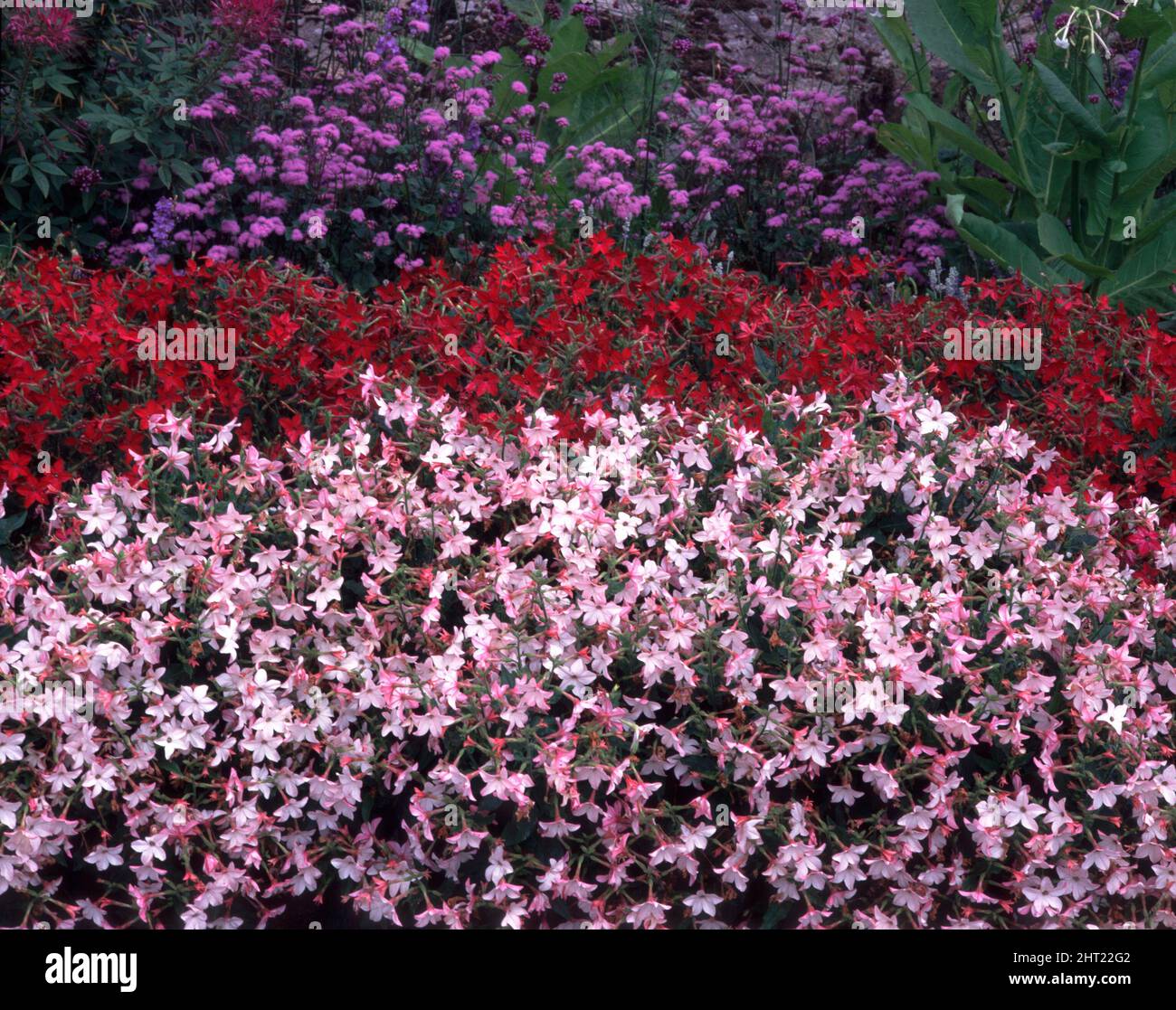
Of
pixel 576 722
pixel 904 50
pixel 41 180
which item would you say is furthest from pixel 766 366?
pixel 904 50

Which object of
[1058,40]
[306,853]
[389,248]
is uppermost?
[1058,40]

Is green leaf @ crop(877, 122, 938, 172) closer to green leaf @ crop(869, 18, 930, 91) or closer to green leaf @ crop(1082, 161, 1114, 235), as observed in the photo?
green leaf @ crop(869, 18, 930, 91)

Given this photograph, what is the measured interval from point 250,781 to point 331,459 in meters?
0.71

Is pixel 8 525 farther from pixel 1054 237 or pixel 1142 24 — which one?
pixel 1142 24

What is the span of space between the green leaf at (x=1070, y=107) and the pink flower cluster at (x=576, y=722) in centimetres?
244

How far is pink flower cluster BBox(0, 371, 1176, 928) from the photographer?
2229 mm

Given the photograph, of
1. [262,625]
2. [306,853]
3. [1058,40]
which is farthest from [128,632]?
[1058,40]

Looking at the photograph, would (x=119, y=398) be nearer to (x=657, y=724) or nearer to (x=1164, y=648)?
(x=657, y=724)

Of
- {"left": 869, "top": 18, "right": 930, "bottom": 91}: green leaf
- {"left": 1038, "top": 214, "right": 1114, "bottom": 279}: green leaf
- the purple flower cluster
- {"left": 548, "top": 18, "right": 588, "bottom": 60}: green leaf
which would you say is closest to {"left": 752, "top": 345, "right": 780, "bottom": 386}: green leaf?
{"left": 1038, "top": 214, "right": 1114, "bottom": 279}: green leaf

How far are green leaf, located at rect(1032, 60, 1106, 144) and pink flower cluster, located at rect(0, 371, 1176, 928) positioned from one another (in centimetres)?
244

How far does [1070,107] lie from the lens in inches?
176

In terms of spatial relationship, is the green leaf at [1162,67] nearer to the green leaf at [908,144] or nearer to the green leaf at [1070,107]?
the green leaf at [1070,107]

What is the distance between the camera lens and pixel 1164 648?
2.55 metres

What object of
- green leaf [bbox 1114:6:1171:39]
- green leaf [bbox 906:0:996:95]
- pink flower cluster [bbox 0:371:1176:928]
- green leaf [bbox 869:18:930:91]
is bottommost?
pink flower cluster [bbox 0:371:1176:928]
